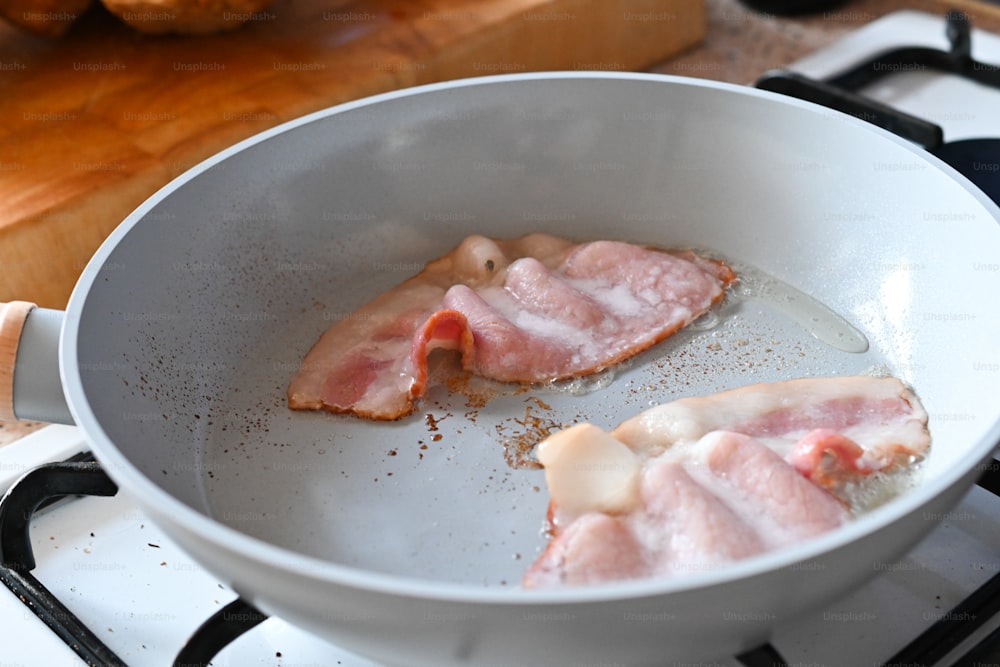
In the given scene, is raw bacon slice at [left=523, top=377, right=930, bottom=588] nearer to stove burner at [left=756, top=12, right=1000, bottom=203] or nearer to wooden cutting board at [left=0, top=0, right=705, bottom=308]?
stove burner at [left=756, top=12, right=1000, bottom=203]

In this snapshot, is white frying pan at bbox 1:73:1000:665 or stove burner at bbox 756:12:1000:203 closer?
white frying pan at bbox 1:73:1000:665

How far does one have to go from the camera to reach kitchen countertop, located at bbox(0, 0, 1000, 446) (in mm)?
1439

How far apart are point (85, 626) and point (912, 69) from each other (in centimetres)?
122

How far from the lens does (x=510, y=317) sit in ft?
3.13

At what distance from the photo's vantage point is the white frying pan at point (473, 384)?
0.56 metres

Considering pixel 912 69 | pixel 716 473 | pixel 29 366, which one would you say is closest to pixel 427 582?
pixel 716 473

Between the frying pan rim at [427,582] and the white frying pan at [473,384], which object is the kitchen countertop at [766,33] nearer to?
the white frying pan at [473,384]

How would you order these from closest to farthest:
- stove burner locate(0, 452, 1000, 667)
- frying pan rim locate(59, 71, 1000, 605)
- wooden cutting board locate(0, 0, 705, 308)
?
frying pan rim locate(59, 71, 1000, 605), stove burner locate(0, 452, 1000, 667), wooden cutting board locate(0, 0, 705, 308)

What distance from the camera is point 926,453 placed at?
2.58ft

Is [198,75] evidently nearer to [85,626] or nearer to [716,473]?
[85,626]

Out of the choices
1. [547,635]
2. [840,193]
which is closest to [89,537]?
[547,635]

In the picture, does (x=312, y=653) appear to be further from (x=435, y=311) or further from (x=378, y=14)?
(x=378, y=14)

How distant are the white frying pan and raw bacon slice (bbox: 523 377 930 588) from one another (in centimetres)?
5

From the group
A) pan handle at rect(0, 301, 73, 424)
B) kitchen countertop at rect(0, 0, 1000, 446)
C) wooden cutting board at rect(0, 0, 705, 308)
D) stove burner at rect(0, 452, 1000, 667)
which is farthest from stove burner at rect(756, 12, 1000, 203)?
pan handle at rect(0, 301, 73, 424)
